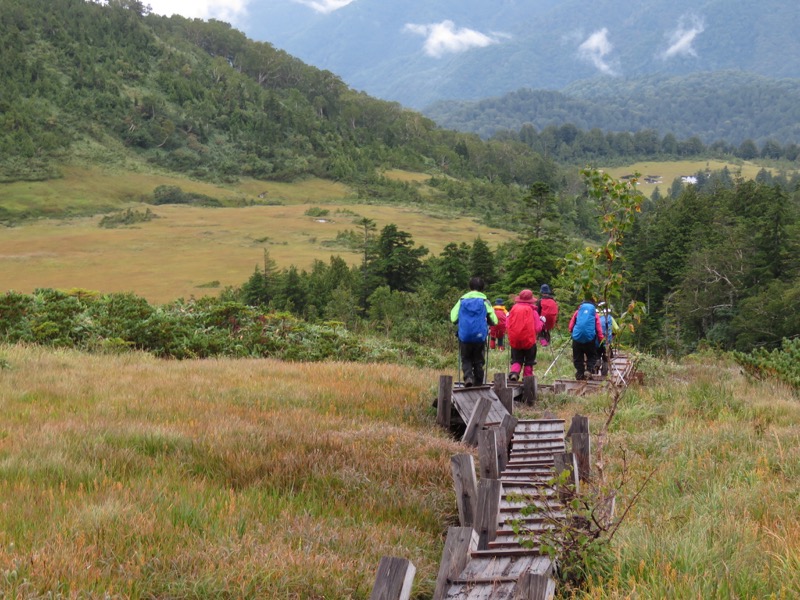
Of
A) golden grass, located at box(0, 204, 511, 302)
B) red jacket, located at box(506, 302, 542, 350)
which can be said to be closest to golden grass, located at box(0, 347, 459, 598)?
red jacket, located at box(506, 302, 542, 350)

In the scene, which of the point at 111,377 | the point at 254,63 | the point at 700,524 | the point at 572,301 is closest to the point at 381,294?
the point at 572,301

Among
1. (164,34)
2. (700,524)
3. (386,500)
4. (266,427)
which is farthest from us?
(164,34)

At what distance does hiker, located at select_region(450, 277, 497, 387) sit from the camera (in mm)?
10680

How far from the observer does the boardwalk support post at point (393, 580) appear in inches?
136

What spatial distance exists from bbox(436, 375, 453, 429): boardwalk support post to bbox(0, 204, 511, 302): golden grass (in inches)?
1620

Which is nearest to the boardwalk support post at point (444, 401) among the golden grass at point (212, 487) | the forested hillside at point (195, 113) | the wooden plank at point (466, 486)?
the golden grass at point (212, 487)

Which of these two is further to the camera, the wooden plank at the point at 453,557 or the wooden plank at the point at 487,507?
the wooden plank at the point at 487,507

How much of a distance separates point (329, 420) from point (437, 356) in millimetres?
9732

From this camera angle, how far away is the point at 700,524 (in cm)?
508

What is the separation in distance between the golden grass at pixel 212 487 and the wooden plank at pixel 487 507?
1.46ft

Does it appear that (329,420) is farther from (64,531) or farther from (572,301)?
(572,301)

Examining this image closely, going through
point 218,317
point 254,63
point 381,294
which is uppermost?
point 254,63

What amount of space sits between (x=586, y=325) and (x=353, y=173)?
138094mm

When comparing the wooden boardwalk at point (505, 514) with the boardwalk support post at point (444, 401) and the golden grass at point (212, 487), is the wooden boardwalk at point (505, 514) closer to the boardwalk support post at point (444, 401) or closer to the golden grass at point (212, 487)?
the golden grass at point (212, 487)
